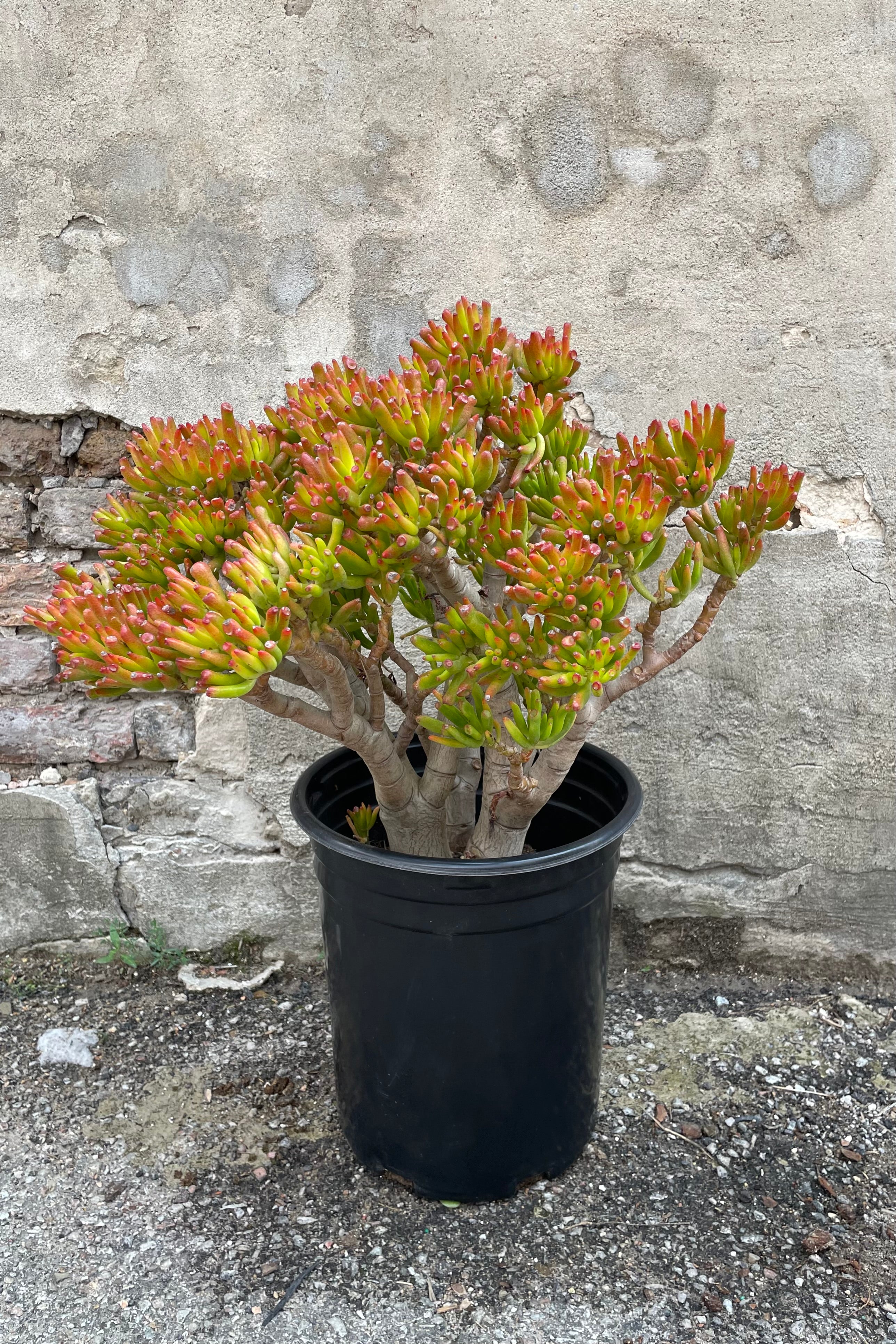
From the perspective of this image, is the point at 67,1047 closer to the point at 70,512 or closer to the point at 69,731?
the point at 69,731

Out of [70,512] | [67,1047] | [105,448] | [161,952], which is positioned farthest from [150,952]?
[105,448]

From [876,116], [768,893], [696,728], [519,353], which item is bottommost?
[768,893]

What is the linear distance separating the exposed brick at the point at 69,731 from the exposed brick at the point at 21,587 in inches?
8.4

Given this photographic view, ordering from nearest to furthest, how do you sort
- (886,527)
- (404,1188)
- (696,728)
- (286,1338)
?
(286,1338), (404,1188), (886,527), (696,728)

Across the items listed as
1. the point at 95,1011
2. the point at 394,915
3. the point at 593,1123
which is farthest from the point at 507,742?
the point at 95,1011

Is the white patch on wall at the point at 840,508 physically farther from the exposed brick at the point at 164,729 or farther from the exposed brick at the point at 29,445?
the exposed brick at the point at 29,445

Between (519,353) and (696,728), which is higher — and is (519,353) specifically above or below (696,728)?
above

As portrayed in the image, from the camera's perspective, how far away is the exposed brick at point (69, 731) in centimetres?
231

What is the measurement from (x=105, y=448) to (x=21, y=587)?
0.38m

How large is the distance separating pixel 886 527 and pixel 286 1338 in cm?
184

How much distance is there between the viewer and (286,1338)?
60.8 inches

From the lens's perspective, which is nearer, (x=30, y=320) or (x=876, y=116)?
(x=876, y=116)

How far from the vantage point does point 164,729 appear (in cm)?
231

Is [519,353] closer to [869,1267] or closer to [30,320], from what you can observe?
[30,320]
